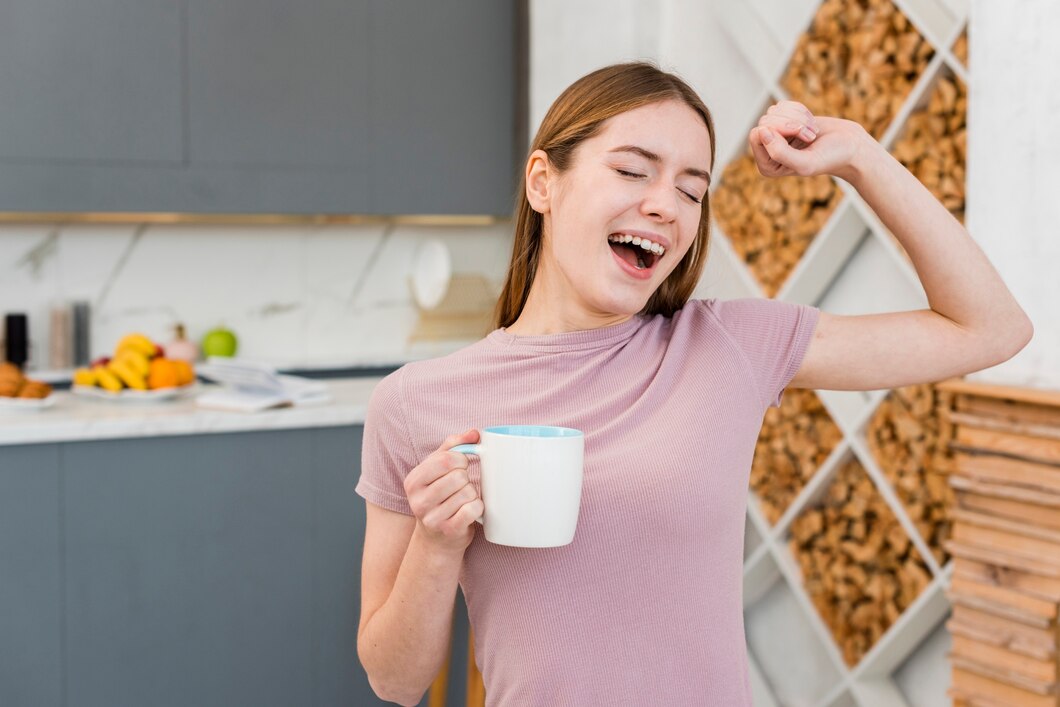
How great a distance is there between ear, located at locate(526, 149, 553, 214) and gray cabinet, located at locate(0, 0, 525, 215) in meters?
1.95

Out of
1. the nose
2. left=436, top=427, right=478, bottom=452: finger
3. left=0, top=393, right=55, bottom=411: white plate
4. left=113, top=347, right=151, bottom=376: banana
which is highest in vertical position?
the nose

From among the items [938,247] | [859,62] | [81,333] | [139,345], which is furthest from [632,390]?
[81,333]

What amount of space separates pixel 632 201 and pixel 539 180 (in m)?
0.15

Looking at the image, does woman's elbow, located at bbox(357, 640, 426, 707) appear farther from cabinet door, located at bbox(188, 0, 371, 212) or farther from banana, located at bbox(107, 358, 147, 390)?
cabinet door, located at bbox(188, 0, 371, 212)

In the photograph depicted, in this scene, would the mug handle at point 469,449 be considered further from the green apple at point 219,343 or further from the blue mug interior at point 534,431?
the green apple at point 219,343

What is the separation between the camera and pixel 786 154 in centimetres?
103

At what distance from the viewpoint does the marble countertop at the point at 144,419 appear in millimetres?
2275

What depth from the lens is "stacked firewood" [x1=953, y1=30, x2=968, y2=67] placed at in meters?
1.96

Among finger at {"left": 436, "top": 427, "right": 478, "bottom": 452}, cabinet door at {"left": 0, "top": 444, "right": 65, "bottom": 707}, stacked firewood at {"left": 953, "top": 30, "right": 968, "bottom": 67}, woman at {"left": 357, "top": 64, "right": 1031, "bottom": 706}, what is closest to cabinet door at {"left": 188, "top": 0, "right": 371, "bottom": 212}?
cabinet door at {"left": 0, "top": 444, "right": 65, "bottom": 707}

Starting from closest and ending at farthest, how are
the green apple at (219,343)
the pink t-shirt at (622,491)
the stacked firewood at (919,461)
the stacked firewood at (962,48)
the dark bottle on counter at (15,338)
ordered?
the pink t-shirt at (622,491) → the stacked firewood at (962,48) → the stacked firewood at (919,461) → the dark bottle on counter at (15,338) → the green apple at (219,343)

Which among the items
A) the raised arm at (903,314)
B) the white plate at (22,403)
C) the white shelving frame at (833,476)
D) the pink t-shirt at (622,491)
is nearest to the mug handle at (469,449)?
the pink t-shirt at (622,491)

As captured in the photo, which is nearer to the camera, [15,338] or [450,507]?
[450,507]

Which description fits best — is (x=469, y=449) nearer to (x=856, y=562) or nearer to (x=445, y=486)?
(x=445, y=486)

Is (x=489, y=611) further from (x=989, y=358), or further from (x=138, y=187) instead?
(x=138, y=187)
